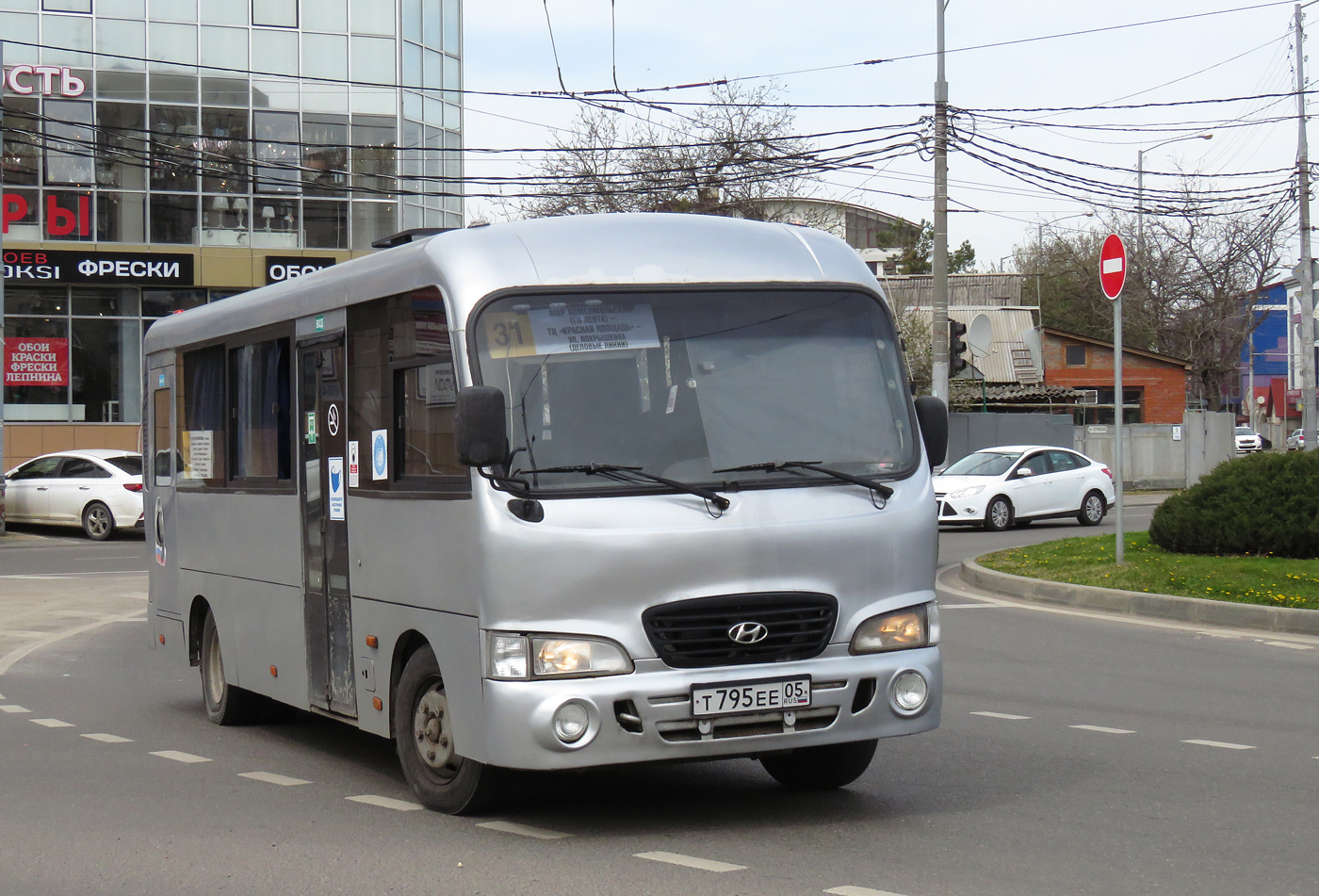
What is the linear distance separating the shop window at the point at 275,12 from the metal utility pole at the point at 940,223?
55.4ft

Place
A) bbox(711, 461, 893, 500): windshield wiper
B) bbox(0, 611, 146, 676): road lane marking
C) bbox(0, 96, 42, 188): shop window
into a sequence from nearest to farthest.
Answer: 1. bbox(711, 461, 893, 500): windshield wiper
2. bbox(0, 611, 146, 676): road lane marking
3. bbox(0, 96, 42, 188): shop window

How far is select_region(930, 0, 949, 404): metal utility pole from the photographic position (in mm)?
25406

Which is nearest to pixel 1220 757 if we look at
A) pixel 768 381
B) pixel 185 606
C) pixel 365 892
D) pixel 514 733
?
pixel 768 381

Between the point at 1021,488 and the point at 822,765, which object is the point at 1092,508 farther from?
the point at 822,765

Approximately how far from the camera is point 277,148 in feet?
123

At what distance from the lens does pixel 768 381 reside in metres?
6.64

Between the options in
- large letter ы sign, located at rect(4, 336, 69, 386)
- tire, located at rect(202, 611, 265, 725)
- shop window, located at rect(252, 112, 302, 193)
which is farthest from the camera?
shop window, located at rect(252, 112, 302, 193)

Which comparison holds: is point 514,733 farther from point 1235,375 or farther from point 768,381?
point 1235,375

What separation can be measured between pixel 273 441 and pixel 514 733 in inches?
125

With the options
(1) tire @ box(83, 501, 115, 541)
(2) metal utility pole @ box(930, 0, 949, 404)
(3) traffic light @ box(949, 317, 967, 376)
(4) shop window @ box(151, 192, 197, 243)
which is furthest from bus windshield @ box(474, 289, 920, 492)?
(4) shop window @ box(151, 192, 197, 243)

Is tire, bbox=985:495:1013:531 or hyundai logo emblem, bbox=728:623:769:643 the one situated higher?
hyundai logo emblem, bbox=728:623:769:643

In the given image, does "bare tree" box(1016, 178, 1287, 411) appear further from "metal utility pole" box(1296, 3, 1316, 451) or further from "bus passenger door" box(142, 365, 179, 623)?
"bus passenger door" box(142, 365, 179, 623)

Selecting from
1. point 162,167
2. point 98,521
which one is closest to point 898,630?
point 98,521

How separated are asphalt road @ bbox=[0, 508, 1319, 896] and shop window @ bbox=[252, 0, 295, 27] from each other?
2917cm
